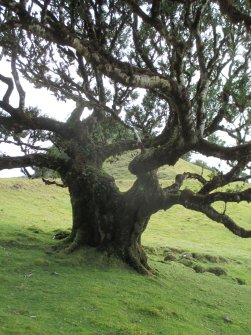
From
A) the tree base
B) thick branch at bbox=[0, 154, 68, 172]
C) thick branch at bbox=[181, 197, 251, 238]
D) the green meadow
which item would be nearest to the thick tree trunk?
the tree base

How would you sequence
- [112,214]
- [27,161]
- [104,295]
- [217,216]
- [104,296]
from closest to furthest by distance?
[104,296] < [104,295] < [217,216] < [27,161] < [112,214]

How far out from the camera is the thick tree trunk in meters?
21.1

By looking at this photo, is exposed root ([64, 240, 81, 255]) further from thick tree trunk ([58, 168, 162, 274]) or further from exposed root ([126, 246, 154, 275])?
exposed root ([126, 246, 154, 275])

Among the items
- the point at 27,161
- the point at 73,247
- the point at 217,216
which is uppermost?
the point at 27,161

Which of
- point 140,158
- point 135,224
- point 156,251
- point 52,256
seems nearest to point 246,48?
point 140,158

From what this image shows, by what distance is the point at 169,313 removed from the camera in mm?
16172

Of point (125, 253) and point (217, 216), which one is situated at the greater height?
point (217, 216)

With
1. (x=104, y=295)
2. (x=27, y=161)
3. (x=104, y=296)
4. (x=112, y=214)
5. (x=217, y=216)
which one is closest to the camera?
(x=104, y=296)

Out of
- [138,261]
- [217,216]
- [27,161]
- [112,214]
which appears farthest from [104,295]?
[27,161]

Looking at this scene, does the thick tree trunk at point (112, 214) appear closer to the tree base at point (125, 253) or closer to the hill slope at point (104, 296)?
the tree base at point (125, 253)

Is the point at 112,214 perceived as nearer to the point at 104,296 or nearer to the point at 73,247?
the point at 73,247

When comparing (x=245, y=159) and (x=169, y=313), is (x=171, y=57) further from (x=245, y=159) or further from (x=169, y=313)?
(x=169, y=313)

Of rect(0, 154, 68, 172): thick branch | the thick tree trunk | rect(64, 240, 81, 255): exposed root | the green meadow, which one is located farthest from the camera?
rect(64, 240, 81, 255): exposed root

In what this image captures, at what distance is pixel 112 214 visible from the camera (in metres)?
21.4
